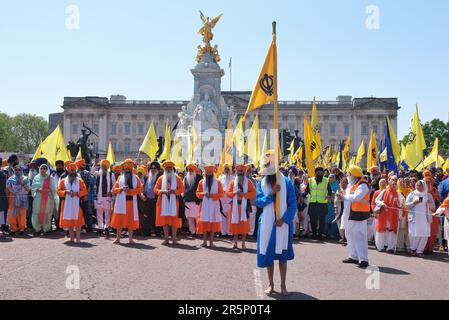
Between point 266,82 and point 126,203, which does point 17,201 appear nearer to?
point 126,203

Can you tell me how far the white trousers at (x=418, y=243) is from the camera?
40.5 ft

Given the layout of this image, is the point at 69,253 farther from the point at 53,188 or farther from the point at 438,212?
the point at 438,212

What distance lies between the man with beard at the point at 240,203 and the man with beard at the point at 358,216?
2.64 meters

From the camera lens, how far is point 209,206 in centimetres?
1296

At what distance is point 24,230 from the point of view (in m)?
14.9

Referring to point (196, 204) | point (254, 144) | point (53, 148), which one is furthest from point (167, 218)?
point (254, 144)

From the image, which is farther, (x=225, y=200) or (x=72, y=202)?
(x=225, y=200)

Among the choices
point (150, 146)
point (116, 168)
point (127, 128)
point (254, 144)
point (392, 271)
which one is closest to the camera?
point (392, 271)

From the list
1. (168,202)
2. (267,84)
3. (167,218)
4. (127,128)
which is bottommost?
(167,218)

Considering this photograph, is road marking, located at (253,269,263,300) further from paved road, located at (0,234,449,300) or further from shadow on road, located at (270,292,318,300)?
shadow on road, located at (270,292,318,300)

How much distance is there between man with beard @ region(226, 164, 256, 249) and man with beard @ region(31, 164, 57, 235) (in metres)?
5.24

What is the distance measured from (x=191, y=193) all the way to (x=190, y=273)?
18.5ft
